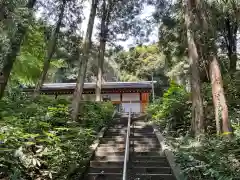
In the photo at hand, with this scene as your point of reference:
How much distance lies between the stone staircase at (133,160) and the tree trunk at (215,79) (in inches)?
70.3

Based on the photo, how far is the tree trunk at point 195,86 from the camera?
28.3ft

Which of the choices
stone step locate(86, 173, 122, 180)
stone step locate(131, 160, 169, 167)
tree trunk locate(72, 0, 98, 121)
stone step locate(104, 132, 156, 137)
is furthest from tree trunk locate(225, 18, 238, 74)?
stone step locate(86, 173, 122, 180)

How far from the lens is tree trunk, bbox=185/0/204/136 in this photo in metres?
8.62

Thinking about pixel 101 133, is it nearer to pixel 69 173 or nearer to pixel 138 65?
pixel 69 173

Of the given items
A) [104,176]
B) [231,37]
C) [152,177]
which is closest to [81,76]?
[104,176]

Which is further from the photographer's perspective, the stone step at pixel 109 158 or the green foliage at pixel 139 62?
the green foliage at pixel 139 62

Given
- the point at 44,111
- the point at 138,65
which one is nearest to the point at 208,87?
the point at 44,111

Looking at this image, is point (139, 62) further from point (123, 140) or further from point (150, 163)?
point (150, 163)

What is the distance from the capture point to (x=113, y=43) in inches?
782

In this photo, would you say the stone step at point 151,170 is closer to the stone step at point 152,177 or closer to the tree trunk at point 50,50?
the stone step at point 152,177

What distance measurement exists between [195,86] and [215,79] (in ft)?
2.48

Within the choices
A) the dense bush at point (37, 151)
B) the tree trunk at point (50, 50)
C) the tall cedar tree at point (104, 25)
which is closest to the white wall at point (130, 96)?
the tall cedar tree at point (104, 25)

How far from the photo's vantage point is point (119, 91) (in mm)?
26328

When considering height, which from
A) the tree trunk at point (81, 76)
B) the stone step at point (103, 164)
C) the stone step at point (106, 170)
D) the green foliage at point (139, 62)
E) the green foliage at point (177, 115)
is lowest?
the stone step at point (106, 170)
